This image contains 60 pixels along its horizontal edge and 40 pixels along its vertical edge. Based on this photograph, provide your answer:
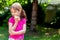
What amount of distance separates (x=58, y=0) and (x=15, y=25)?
11.0 m

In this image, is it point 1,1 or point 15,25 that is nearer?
point 15,25

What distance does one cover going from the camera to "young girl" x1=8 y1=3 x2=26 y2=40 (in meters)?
4.28

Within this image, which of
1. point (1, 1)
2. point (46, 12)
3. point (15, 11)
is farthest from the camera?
point (1, 1)

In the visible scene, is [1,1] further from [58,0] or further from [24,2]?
[58,0]

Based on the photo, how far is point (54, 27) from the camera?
11742 millimetres

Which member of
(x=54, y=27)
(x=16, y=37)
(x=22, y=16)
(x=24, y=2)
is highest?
(x=22, y=16)

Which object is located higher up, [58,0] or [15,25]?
[15,25]

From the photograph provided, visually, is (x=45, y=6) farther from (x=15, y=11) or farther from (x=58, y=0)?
(x=15, y=11)

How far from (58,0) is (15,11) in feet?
36.1

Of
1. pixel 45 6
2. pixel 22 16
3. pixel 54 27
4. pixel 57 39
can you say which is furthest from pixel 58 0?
pixel 22 16

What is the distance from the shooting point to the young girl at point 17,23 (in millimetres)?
4281

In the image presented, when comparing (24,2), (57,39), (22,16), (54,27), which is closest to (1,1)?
(24,2)

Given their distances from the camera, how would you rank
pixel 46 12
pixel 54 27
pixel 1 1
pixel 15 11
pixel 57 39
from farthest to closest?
pixel 1 1, pixel 46 12, pixel 54 27, pixel 57 39, pixel 15 11

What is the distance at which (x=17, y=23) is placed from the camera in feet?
14.2
